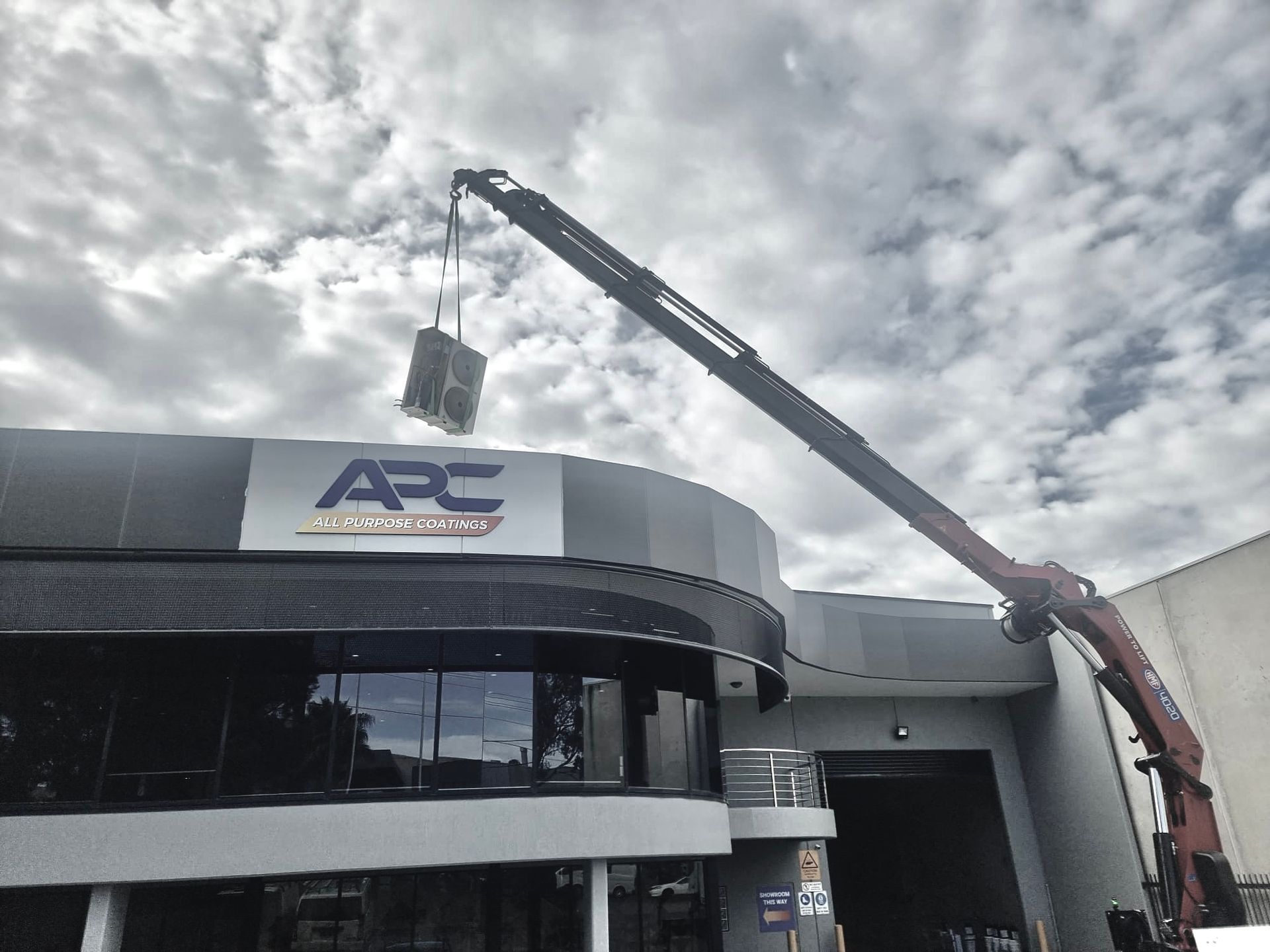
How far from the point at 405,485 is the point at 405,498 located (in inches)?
9.8

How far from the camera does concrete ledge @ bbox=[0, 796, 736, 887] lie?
13.3 meters

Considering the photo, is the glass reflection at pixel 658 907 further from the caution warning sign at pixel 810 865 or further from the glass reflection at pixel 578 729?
the caution warning sign at pixel 810 865

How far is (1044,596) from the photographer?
51.5 feet

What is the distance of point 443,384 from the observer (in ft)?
49.6

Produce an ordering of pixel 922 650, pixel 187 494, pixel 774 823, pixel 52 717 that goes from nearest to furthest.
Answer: pixel 52 717
pixel 187 494
pixel 774 823
pixel 922 650

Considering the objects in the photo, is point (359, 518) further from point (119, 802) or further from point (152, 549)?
point (119, 802)

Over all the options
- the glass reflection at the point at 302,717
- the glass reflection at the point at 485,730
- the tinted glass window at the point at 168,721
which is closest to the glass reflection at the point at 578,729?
the glass reflection at the point at 302,717

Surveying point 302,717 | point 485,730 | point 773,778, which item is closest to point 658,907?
point 773,778

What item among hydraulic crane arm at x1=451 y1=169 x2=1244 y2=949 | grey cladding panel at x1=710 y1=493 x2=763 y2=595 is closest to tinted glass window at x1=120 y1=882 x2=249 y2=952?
grey cladding panel at x1=710 y1=493 x2=763 y2=595

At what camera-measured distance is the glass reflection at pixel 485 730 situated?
15461mm

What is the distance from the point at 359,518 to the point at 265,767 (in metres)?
4.61

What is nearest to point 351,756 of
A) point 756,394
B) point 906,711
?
point 756,394

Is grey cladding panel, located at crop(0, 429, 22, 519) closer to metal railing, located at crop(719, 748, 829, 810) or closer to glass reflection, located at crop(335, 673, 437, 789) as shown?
glass reflection, located at crop(335, 673, 437, 789)

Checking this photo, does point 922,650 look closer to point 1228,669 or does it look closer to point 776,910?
point 1228,669
